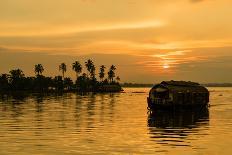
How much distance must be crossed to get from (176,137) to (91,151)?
1075cm

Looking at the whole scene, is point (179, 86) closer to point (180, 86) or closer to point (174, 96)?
point (180, 86)

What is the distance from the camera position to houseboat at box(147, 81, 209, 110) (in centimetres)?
7075

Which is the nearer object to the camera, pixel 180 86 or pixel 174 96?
pixel 174 96

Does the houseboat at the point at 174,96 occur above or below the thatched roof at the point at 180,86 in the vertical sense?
below

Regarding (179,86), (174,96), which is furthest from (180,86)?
(174,96)

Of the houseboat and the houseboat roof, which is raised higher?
the houseboat roof

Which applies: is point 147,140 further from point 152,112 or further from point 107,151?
point 152,112

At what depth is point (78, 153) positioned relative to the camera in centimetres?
2730

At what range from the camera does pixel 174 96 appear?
7106cm

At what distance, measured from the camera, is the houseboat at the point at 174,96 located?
70750 millimetres

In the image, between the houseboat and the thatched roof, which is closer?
the houseboat

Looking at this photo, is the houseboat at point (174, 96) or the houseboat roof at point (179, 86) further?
the houseboat roof at point (179, 86)

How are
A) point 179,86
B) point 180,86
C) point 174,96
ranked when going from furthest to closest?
point 180,86, point 179,86, point 174,96

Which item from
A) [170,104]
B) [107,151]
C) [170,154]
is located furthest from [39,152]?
[170,104]
